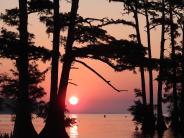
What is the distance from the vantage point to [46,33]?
3403 cm

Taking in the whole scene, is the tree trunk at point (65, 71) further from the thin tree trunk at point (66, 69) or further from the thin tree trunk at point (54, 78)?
the thin tree trunk at point (54, 78)

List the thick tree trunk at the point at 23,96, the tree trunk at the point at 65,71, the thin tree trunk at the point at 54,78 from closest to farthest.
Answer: the thick tree trunk at the point at 23,96, the thin tree trunk at the point at 54,78, the tree trunk at the point at 65,71

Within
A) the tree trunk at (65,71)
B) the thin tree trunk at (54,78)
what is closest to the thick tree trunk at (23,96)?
the thin tree trunk at (54,78)

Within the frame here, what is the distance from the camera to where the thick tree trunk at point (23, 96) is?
102 feet

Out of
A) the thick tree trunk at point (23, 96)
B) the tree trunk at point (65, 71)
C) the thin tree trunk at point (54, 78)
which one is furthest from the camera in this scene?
the tree trunk at point (65, 71)

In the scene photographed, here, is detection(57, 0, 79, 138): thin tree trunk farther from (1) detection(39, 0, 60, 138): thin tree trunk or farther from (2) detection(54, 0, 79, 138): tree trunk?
(1) detection(39, 0, 60, 138): thin tree trunk

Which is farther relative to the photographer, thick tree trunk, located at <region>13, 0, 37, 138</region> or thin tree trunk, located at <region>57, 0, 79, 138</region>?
thin tree trunk, located at <region>57, 0, 79, 138</region>

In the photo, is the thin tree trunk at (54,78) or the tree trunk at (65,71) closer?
the thin tree trunk at (54,78)

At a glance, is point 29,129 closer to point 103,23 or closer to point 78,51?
point 78,51

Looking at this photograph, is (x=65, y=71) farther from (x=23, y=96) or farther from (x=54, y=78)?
(x=23, y=96)

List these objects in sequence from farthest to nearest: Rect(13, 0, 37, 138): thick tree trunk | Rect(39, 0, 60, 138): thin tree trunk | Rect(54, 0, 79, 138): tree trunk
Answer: Rect(54, 0, 79, 138): tree trunk → Rect(39, 0, 60, 138): thin tree trunk → Rect(13, 0, 37, 138): thick tree trunk

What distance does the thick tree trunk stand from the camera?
3095 centimetres

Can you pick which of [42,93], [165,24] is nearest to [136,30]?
[165,24]

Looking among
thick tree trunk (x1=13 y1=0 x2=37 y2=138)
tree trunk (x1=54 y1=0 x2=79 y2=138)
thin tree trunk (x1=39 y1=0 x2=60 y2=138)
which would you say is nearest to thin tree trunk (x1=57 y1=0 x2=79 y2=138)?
tree trunk (x1=54 y1=0 x2=79 y2=138)
